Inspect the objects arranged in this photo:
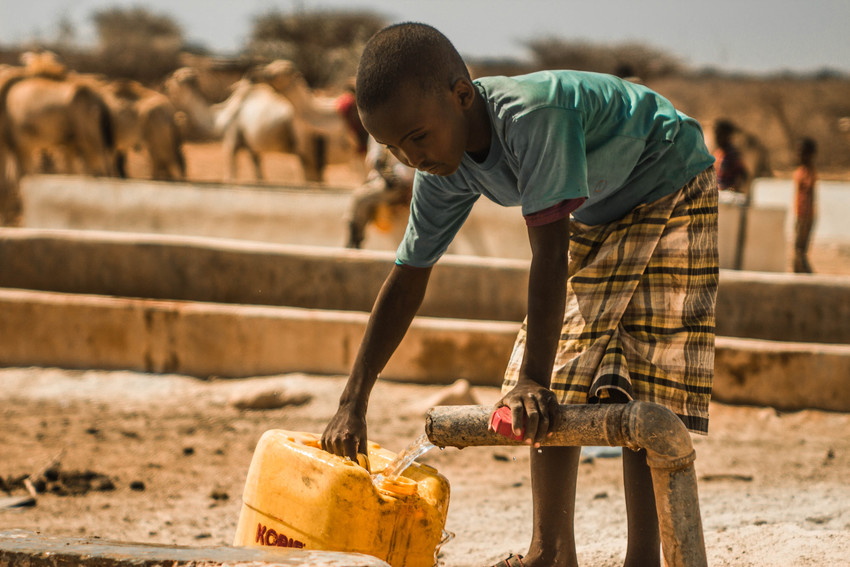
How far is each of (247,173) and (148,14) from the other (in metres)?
32.7

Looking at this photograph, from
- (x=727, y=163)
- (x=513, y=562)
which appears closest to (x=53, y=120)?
(x=727, y=163)

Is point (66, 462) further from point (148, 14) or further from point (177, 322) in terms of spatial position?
point (148, 14)

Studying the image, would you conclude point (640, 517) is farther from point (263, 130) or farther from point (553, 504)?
point (263, 130)

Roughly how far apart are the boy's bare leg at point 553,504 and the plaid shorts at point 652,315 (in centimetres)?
15

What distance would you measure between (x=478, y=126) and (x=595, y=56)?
133ft

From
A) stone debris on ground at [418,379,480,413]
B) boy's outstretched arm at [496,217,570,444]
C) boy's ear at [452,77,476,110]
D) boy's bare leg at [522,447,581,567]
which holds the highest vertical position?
boy's ear at [452,77,476,110]

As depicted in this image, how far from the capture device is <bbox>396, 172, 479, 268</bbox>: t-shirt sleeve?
6.90 ft

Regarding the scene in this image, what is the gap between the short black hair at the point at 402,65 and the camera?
169 cm

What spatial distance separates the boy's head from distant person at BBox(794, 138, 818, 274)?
7.03 meters

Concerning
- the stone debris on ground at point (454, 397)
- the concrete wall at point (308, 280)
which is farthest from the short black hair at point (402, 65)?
the concrete wall at point (308, 280)

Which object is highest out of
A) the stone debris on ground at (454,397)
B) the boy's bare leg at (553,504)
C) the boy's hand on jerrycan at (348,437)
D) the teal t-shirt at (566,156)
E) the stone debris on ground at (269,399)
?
the teal t-shirt at (566,156)

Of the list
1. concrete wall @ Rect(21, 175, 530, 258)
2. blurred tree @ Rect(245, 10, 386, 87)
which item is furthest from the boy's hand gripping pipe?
blurred tree @ Rect(245, 10, 386, 87)

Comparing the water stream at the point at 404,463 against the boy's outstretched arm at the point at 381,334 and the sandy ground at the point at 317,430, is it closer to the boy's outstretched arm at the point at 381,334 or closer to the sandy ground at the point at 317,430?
the boy's outstretched arm at the point at 381,334

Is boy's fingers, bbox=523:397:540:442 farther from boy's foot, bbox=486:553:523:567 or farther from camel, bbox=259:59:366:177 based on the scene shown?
camel, bbox=259:59:366:177
